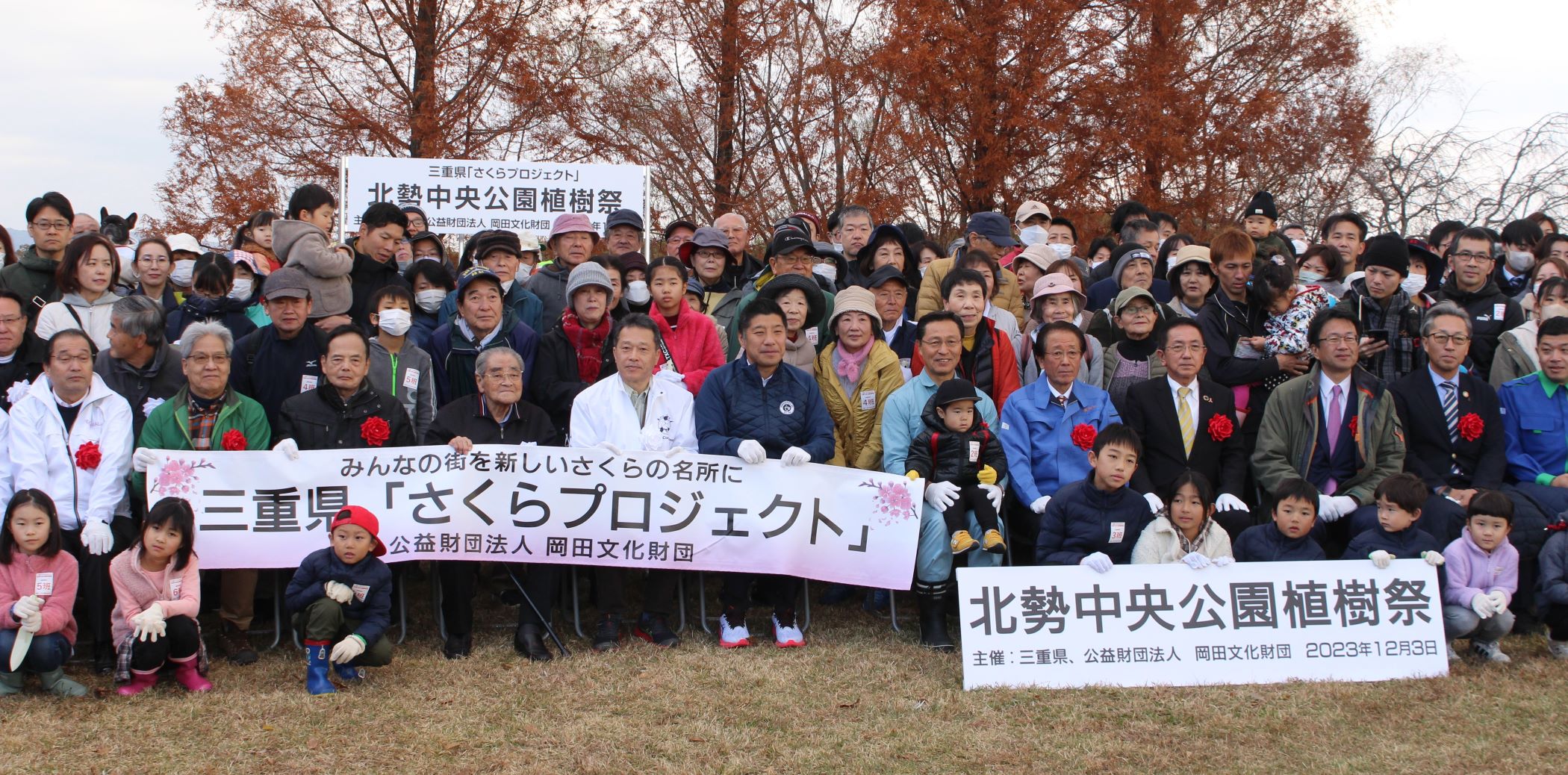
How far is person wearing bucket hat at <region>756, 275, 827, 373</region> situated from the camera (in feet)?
25.0

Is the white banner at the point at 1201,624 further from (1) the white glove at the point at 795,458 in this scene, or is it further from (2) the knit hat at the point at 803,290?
(2) the knit hat at the point at 803,290

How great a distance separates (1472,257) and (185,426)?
8472 millimetres

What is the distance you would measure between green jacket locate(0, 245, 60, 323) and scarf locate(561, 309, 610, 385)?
10.6 feet

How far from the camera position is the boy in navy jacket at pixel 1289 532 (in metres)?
6.22

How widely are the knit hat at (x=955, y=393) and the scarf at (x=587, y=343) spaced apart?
218cm

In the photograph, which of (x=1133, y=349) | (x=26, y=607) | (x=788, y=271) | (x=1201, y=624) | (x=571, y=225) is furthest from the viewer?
(x=571, y=225)

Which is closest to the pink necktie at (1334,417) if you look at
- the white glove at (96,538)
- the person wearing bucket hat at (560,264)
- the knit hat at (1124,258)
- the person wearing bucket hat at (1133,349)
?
the person wearing bucket hat at (1133,349)

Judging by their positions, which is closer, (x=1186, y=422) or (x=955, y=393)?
(x=955, y=393)

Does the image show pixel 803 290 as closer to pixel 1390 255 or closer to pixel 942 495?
pixel 942 495

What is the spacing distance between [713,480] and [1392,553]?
11.9 ft

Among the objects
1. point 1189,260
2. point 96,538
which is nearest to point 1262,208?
point 1189,260

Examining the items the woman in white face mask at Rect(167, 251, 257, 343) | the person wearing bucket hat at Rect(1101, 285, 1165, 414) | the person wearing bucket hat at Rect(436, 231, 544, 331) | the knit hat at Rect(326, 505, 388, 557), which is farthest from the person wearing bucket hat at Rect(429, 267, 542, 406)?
the person wearing bucket hat at Rect(1101, 285, 1165, 414)

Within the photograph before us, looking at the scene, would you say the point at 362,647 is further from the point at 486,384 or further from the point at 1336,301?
the point at 1336,301

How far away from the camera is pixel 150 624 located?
5621 millimetres
